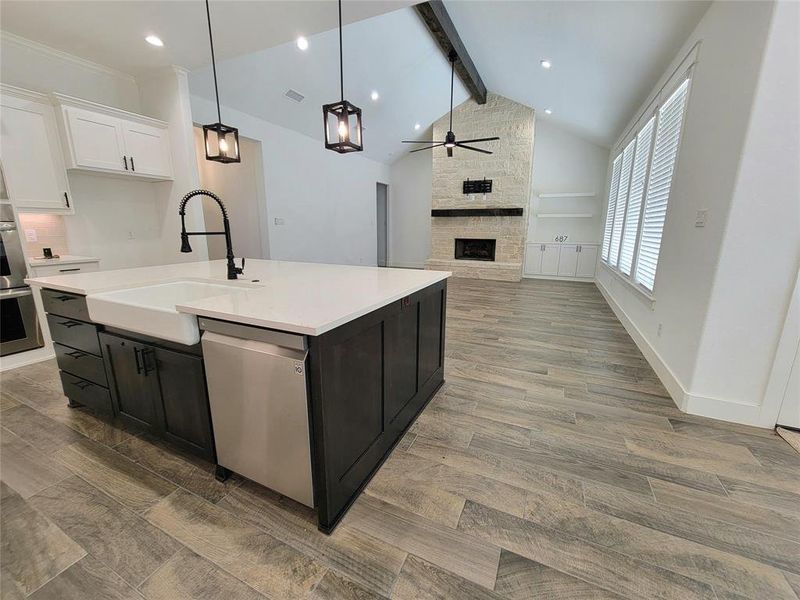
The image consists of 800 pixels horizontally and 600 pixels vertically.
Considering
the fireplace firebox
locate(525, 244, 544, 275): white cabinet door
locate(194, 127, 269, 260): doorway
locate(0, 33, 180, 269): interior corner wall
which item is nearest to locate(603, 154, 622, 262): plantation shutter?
locate(525, 244, 544, 275): white cabinet door

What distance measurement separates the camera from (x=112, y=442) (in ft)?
6.37

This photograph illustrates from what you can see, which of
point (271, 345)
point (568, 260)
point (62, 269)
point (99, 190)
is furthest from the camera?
point (568, 260)

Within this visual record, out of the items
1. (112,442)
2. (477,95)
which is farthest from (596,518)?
(477,95)

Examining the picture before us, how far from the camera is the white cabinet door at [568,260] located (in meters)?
7.50

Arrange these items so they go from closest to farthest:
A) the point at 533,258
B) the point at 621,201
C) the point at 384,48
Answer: the point at 384,48
the point at 621,201
the point at 533,258

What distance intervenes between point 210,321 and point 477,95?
7355 mm

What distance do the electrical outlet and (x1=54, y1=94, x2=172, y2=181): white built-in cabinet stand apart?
16.6ft

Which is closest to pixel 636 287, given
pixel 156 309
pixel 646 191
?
pixel 646 191

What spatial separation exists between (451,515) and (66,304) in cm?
251

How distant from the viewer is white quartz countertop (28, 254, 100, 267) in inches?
118

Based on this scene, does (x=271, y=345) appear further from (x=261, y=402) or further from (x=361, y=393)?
(x=361, y=393)

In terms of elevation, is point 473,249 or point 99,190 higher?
point 99,190

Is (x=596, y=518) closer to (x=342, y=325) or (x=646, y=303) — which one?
(x=342, y=325)

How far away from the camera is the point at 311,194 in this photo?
6.39 meters
